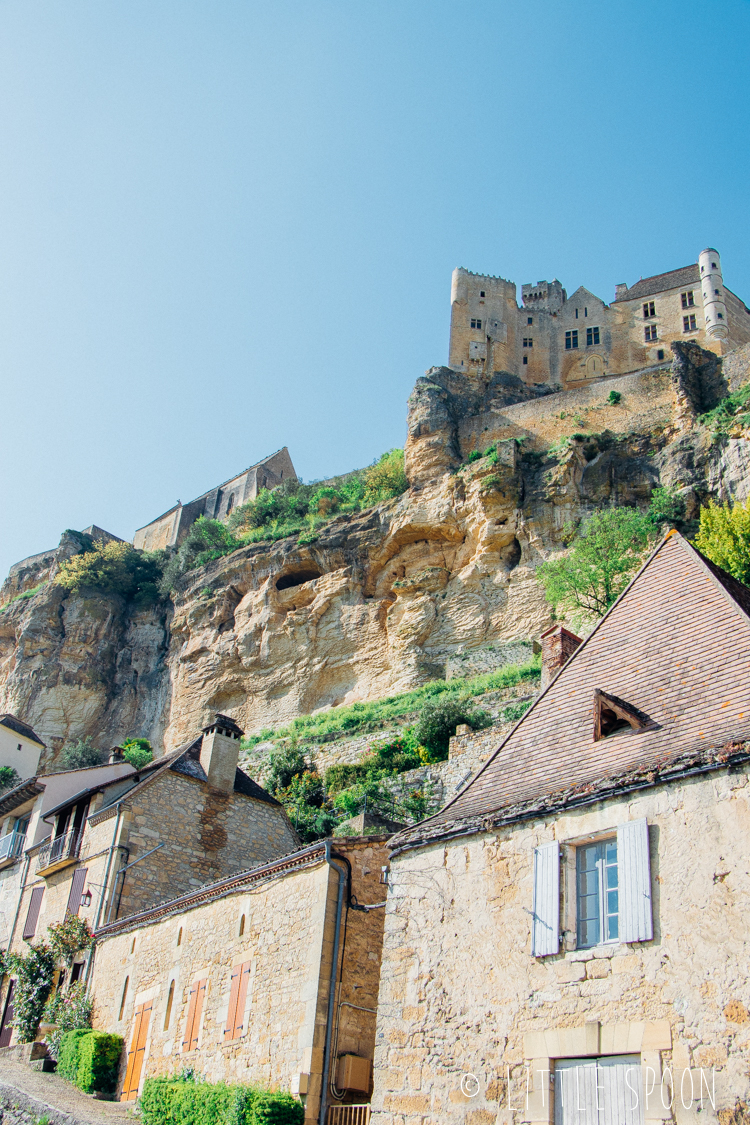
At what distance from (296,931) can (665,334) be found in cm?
3947

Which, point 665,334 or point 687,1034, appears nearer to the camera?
point 687,1034

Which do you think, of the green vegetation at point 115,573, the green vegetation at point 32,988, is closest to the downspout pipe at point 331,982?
the green vegetation at point 32,988

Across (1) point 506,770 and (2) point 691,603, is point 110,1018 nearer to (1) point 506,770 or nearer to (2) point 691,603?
(1) point 506,770

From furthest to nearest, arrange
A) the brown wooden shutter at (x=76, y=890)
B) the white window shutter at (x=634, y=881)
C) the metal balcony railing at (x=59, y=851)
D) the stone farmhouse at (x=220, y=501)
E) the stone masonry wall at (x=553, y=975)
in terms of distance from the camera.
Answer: the stone farmhouse at (x=220, y=501)
the metal balcony railing at (x=59, y=851)
the brown wooden shutter at (x=76, y=890)
the white window shutter at (x=634, y=881)
the stone masonry wall at (x=553, y=975)

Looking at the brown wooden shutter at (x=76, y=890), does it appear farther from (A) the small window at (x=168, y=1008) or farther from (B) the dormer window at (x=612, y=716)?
(B) the dormer window at (x=612, y=716)

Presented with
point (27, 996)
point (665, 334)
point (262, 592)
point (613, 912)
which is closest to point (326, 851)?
point (613, 912)

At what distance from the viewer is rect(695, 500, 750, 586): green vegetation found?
1954 centimetres

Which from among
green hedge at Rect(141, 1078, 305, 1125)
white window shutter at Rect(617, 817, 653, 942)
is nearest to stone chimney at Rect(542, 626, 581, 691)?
white window shutter at Rect(617, 817, 653, 942)

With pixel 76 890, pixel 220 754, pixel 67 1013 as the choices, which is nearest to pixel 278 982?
pixel 67 1013

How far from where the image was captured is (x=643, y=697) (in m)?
8.41

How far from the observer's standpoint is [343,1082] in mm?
9430

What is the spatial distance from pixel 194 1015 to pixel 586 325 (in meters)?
40.6

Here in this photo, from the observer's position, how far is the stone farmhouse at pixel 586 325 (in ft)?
143

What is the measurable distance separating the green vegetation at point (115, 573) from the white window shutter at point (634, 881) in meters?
37.4
